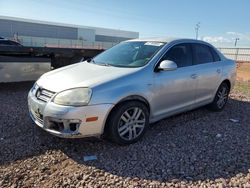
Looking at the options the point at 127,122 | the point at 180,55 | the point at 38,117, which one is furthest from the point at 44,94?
the point at 180,55

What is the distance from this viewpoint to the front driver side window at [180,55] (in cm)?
491

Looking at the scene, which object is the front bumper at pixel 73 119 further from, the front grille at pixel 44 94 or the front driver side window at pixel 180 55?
the front driver side window at pixel 180 55

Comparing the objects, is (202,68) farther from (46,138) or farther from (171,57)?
(46,138)

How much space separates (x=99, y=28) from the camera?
3447 inches

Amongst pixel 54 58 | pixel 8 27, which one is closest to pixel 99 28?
pixel 8 27

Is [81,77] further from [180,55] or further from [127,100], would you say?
[180,55]

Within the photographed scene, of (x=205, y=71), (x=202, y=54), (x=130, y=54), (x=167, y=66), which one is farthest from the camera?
(x=202, y=54)

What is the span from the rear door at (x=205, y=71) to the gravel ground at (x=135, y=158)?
0.65 m

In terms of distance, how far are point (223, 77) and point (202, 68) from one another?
951 mm

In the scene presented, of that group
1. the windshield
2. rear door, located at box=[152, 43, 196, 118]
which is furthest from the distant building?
rear door, located at box=[152, 43, 196, 118]

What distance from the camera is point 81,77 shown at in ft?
13.8

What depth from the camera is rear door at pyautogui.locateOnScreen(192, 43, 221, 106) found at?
5449mm

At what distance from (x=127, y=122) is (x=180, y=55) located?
1.75 metres

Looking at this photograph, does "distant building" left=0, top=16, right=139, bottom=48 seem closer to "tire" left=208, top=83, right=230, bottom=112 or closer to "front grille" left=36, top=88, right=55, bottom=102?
"tire" left=208, top=83, right=230, bottom=112
